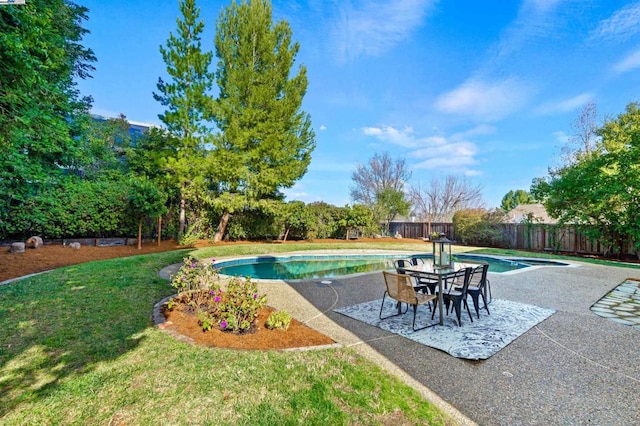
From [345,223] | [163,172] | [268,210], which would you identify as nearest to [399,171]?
[345,223]

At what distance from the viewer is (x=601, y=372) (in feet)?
9.10

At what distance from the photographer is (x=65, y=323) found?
137 inches

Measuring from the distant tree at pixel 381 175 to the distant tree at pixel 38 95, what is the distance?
19588 mm

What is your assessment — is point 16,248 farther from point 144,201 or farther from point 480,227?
point 480,227

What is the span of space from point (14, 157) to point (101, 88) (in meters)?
7.57

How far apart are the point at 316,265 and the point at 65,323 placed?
26.8 feet

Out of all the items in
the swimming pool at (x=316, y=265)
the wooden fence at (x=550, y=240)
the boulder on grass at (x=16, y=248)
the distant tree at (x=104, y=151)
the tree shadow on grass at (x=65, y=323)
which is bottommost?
the swimming pool at (x=316, y=265)

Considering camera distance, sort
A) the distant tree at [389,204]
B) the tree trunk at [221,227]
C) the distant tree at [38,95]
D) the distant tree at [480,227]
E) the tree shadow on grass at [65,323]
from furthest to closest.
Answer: the distant tree at [389,204], the distant tree at [480,227], the tree trunk at [221,227], the distant tree at [38,95], the tree shadow on grass at [65,323]

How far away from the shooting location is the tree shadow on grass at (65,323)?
2.41 meters

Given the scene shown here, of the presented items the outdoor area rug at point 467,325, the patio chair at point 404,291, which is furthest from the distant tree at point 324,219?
the patio chair at point 404,291

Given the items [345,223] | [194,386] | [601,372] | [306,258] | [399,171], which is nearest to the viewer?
[194,386]

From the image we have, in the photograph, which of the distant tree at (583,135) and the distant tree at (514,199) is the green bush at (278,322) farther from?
the distant tree at (514,199)

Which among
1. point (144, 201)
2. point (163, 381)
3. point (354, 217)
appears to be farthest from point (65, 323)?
point (354, 217)

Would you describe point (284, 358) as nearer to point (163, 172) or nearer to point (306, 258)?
point (306, 258)
